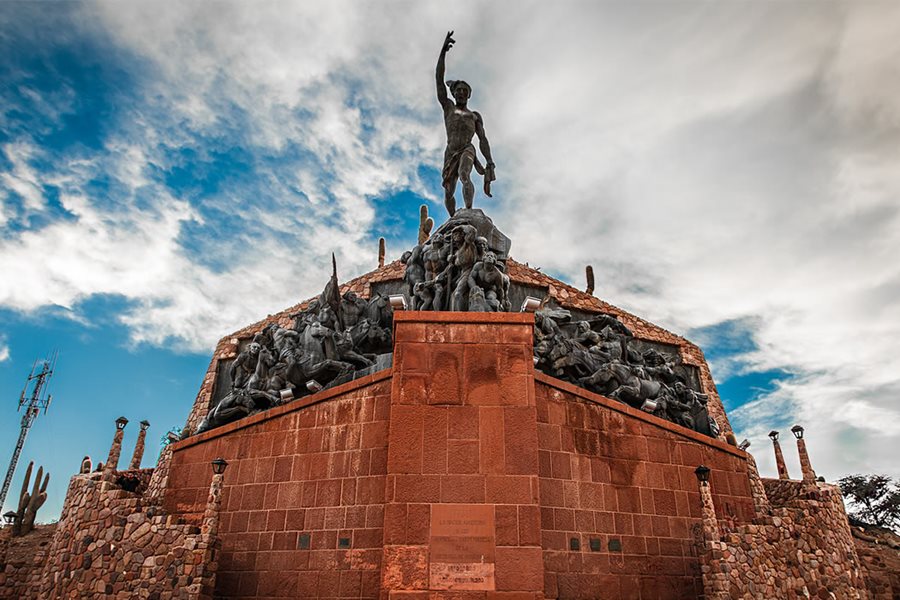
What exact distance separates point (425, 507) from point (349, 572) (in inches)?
90.0

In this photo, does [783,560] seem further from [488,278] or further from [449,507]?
[488,278]

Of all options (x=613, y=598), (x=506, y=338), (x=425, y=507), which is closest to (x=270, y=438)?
(x=425, y=507)

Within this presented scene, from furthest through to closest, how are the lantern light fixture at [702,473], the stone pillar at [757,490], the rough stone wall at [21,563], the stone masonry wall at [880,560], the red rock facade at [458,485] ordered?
the stone masonry wall at [880,560] < the rough stone wall at [21,563] < the stone pillar at [757,490] < the lantern light fixture at [702,473] < the red rock facade at [458,485]

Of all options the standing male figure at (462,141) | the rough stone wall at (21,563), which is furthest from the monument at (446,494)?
the rough stone wall at (21,563)

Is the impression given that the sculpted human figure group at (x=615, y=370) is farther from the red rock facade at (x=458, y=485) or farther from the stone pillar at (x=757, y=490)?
the stone pillar at (x=757, y=490)

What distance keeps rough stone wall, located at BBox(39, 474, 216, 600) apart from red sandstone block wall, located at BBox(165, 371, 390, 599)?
730 mm

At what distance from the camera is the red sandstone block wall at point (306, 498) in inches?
409

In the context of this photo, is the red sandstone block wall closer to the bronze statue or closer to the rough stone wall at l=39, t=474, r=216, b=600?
the rough stone wall at l=39, t=474, r=216, b=600

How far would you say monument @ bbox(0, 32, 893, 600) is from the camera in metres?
9.04

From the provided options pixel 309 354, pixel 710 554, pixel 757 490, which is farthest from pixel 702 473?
pixel 757 490

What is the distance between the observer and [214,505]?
10.8 m

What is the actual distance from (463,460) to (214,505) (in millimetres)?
4497

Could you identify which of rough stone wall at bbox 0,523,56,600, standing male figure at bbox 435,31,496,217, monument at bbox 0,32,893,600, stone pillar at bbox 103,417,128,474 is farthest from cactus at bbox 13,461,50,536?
standing male figure at bbox 435,31,496,217

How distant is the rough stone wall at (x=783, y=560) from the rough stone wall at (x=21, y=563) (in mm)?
18992
